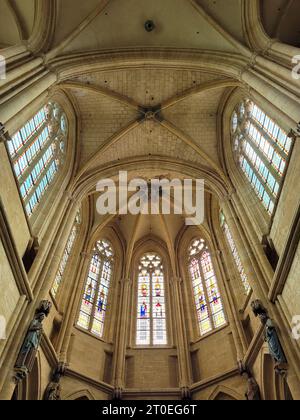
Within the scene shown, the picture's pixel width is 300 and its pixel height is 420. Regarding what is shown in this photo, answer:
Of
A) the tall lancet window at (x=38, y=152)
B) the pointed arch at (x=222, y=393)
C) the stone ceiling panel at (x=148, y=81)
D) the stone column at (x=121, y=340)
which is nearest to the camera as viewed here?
the tall lancet window at (x=38, y=152)

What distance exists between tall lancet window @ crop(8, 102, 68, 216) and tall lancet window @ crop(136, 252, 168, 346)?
7533 millimetres

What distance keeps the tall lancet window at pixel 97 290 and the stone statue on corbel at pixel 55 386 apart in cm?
266

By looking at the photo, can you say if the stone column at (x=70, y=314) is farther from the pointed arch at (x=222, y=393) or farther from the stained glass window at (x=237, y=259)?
the stained glass window at (x=237, y=259)

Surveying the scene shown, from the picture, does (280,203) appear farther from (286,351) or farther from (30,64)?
(30,64)

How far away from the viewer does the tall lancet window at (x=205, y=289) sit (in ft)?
48.3

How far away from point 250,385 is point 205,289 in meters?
5.82

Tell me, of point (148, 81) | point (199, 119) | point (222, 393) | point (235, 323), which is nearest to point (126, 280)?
point (235, 323)

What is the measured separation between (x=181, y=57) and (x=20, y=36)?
5.76m

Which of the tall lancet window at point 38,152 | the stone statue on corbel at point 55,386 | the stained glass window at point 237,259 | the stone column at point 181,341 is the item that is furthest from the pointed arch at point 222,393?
the tall lancet window at point 38,152

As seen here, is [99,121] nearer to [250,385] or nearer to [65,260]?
[65,260]

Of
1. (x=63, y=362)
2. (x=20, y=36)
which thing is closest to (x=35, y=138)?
(x=20, y=36)

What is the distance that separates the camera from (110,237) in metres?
19.5

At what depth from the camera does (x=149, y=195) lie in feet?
63.2

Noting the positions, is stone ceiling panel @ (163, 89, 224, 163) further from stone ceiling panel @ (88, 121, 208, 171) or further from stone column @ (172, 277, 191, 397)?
stone column @ (172, 277, 191, 397)
